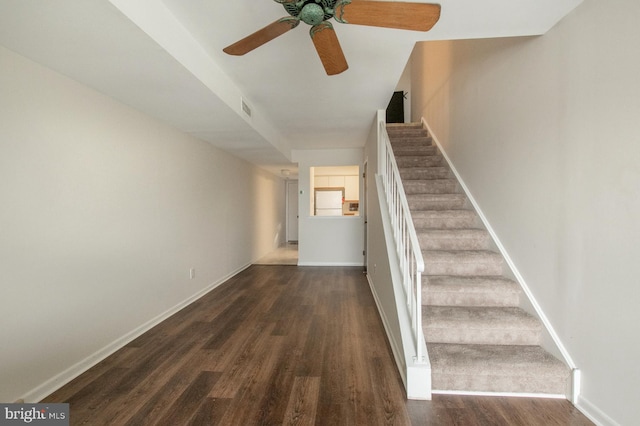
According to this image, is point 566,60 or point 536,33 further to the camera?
point 536,33

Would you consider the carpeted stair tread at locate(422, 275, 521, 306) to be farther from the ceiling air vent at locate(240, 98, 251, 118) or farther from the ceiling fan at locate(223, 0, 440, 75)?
the ceiling air vent at locate(240, 98, 251, 118)

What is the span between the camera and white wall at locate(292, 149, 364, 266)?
575 cm

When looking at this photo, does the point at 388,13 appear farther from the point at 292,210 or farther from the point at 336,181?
the point at 292,210

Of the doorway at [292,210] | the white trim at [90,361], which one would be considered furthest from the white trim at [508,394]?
the doorway at [292,210]

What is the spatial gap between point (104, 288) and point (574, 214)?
11.3 ft

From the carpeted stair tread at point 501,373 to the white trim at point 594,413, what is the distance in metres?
0.10

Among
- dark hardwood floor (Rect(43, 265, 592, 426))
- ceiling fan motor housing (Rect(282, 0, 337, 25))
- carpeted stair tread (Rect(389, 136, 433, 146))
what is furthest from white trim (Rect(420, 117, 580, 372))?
ceiling fan motor housing (Rect(282, 0, 337, 25))

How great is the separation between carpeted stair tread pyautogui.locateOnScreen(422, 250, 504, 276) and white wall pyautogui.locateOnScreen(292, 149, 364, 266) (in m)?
3.13

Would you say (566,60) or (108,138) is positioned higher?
(566,60)

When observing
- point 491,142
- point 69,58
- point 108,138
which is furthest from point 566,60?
point 108,138

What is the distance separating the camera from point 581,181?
65.7 inches

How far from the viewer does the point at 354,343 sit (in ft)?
8.25

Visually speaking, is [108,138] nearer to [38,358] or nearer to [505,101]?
[38,358]

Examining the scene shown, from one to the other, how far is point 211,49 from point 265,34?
2.86 ft
